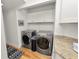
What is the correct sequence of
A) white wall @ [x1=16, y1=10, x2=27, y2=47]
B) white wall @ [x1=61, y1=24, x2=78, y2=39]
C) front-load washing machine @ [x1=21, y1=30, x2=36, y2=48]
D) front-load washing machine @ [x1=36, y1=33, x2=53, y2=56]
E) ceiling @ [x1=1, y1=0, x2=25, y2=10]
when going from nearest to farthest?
1. white wall @ [x1=61, y1=24, x2=78, y2=39]
2. front-load washing machine @ [x1=36, y1=33, x2=53, y2=56]
3. ceiling @ [x1=1, y1=0, x2=25, y2=10]
4. front-load washing machine @ [x1=21, y1=30, x2=36, y2=48]
5. white wall @ [x1=16, y1=10, x2=27, y2=47]

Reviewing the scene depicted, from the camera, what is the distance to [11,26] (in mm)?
3092

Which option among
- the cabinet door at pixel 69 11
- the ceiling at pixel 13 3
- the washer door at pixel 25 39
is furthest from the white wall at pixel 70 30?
the ceiling at pixel 13 3

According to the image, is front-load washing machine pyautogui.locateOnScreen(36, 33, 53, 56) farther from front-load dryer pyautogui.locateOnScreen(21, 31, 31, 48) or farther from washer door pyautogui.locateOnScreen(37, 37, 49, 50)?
front-load dryer pyautogui.locateOnScreen(21, 31, 31, 48)

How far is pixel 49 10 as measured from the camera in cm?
266

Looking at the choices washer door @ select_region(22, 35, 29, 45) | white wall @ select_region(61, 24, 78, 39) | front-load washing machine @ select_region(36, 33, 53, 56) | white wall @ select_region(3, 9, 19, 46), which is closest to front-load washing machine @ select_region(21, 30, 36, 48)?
washer door @ select_region(22, 35, 29, 45)

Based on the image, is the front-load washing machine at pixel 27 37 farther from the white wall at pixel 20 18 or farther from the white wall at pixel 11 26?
the white wall at pixel 11 26

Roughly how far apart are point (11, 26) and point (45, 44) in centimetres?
163

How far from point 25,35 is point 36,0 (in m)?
1.33

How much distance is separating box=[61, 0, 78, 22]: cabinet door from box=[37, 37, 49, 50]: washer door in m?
0.90

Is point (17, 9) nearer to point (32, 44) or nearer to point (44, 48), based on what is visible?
point (32, 44)

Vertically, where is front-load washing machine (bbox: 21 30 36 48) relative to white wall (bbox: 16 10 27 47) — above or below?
below

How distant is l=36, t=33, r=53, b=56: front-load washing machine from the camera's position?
2.21 m

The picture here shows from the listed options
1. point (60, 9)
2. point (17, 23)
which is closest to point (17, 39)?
point (17, 23)

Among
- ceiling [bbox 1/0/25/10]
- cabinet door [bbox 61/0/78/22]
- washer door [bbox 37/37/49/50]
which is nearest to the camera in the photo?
cabinet door [bbox 61/0/78/22]
